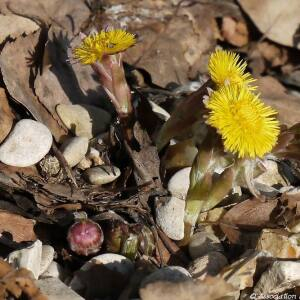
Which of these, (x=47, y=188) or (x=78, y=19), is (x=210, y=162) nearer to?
(x=47, y=188)

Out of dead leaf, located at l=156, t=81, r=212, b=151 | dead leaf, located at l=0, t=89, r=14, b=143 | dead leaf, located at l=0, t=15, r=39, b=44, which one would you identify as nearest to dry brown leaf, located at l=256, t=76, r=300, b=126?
dead leaf, located at l=156, t=81, r=212, b=151

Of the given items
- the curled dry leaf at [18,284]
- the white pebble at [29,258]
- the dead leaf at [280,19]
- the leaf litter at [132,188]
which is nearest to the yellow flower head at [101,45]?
the leaf litter at [132,188]

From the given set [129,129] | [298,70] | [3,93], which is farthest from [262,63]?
[3,93]

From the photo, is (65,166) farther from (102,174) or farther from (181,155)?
(181,155)

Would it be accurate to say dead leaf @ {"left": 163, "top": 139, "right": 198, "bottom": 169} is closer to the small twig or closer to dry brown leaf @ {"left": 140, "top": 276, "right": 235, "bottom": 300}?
the small twig

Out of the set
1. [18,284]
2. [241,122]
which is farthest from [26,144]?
[241,122]

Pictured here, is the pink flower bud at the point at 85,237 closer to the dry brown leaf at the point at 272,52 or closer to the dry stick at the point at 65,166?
the dry stick at the point at 65,166

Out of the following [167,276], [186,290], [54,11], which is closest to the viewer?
[186,290]
